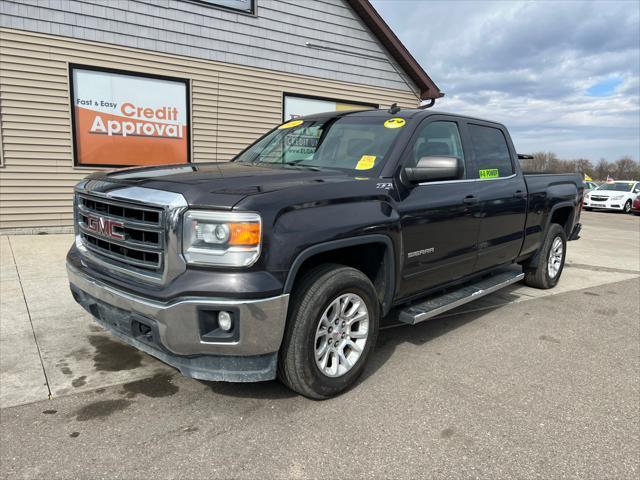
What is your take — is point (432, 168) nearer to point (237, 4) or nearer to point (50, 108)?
point (50, 108)

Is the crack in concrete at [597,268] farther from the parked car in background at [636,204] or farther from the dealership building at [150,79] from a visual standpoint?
the parked car in background at [636,204]

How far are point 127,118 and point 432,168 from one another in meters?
6.99

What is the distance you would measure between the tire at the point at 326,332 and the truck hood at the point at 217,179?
597 mm

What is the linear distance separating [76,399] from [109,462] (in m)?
0.78

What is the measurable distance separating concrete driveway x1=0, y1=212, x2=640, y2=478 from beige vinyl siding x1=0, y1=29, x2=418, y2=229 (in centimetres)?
426

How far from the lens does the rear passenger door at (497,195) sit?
440 centimetres

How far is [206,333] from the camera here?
2598mm

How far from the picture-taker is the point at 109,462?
2.42 meters

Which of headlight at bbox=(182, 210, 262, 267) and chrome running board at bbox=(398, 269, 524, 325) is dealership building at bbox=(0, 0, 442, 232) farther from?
headlight at bbox=(182, 210, 262, 267)

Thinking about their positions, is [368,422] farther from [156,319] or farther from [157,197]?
[157,197]

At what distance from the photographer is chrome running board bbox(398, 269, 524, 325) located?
363 cm

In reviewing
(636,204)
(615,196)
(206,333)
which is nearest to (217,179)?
(206,333)

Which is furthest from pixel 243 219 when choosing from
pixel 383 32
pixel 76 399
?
pixel 383 32

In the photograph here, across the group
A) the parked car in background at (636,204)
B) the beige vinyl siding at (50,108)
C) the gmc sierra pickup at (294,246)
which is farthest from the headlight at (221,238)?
the parked car in background at (636,204)
